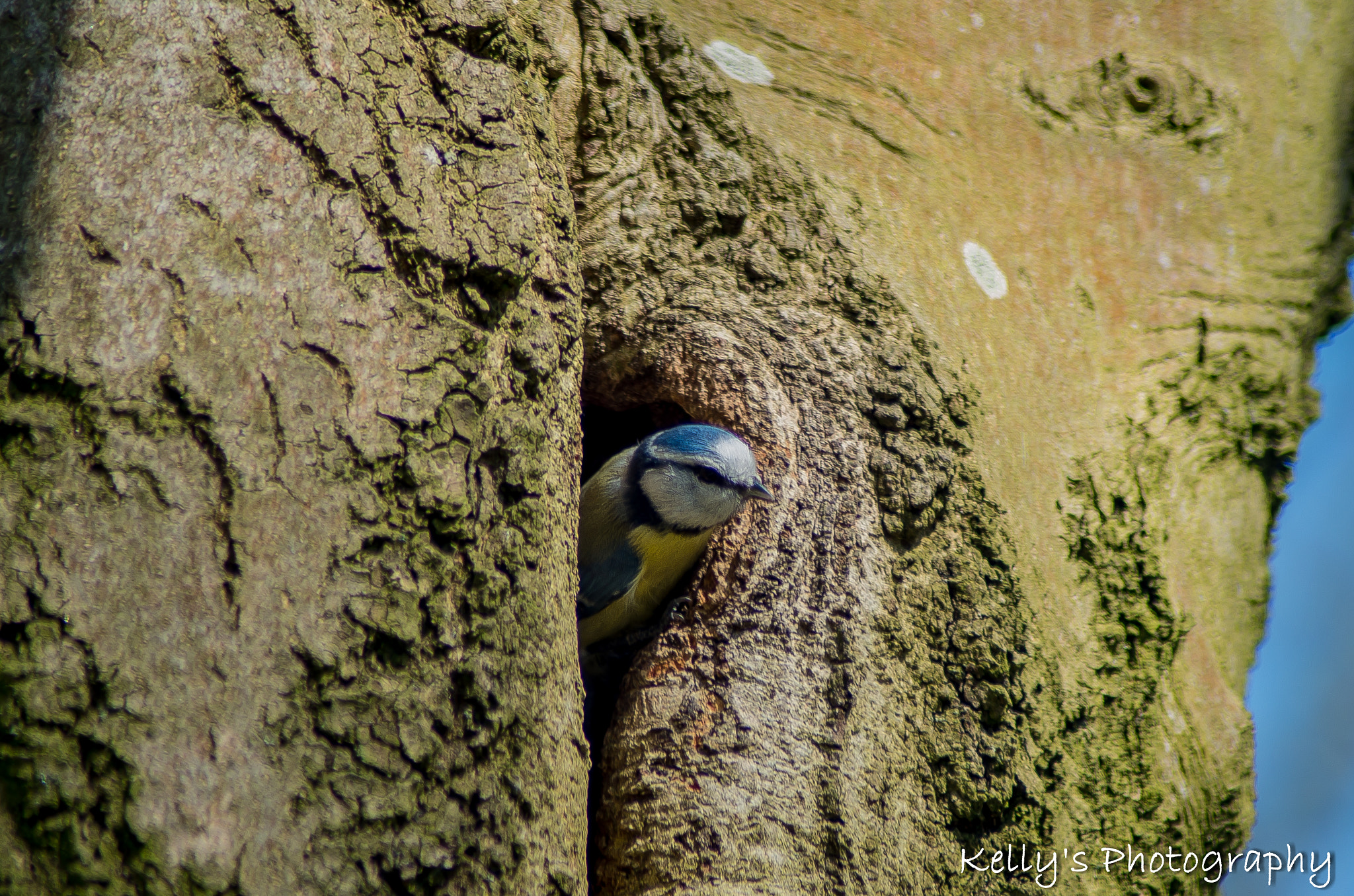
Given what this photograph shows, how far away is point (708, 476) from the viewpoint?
2340mm

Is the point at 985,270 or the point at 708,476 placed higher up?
the point at 985,270

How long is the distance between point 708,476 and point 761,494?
0.91ft

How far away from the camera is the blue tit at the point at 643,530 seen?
8.23 ft

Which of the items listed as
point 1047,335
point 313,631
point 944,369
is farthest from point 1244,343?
point 313,631

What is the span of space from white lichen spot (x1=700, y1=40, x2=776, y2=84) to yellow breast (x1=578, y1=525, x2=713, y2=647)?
1.24m

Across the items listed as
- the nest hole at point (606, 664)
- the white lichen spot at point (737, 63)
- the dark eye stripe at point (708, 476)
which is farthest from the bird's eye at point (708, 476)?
the white lichen spot at point (737, 63)

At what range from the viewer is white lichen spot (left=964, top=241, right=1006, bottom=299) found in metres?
→ 2.19

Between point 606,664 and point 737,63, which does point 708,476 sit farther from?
point 737,63

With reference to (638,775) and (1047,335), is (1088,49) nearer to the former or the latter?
(1047,335)

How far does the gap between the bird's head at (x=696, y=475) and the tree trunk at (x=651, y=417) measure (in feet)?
0.29

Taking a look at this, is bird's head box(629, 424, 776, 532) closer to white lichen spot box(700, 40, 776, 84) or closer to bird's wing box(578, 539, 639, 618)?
bird's wing box(578, 539, 639, 618)

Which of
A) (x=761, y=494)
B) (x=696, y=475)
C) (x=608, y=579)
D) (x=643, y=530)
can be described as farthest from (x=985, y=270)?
(x=608, y=579)

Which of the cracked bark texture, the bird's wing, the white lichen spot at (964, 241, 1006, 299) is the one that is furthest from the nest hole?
the white lichen spot at (964, 241, 1006, 299)

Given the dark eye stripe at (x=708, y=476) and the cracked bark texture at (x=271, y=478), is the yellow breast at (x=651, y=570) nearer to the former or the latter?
the dark eye stripe at (x=708, y=476)
